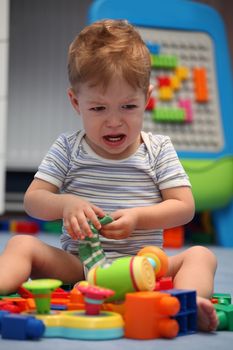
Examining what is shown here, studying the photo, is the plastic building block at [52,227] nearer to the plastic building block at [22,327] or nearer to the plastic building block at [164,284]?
the plastic building block at [164,284]

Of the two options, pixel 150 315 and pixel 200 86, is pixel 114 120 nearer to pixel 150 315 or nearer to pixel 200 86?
pixel 150 315

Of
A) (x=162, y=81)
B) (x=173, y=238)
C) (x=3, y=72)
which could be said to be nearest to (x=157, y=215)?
(x=173, y=238)

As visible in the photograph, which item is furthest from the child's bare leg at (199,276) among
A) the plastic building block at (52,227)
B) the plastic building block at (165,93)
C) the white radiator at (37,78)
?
the white radiator at (37,78)

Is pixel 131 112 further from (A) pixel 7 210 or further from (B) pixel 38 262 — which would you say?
(A) pixel 7 210

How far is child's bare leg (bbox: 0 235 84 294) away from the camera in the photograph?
884 millimetres

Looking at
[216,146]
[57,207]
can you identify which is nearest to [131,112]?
[57,207]

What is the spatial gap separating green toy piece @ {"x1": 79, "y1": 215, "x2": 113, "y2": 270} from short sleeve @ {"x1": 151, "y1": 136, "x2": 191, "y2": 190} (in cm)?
18

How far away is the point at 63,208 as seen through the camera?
944mm

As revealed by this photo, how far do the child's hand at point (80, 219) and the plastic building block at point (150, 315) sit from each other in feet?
0.53

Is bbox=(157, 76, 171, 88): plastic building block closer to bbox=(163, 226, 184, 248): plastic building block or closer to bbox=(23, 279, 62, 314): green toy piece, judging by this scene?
bbox=(163, 226, 184, 248): plastic building block

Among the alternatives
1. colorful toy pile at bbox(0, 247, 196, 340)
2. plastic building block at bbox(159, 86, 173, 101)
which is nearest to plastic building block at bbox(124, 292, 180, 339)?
colorful toy pile at bbox(0, 247, 196, 340)

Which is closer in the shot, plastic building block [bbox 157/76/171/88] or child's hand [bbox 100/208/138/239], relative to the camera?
child's hand [bbox 100/208/138/239]

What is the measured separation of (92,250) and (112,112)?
0.65 ft

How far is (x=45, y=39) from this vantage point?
279 centimetres
